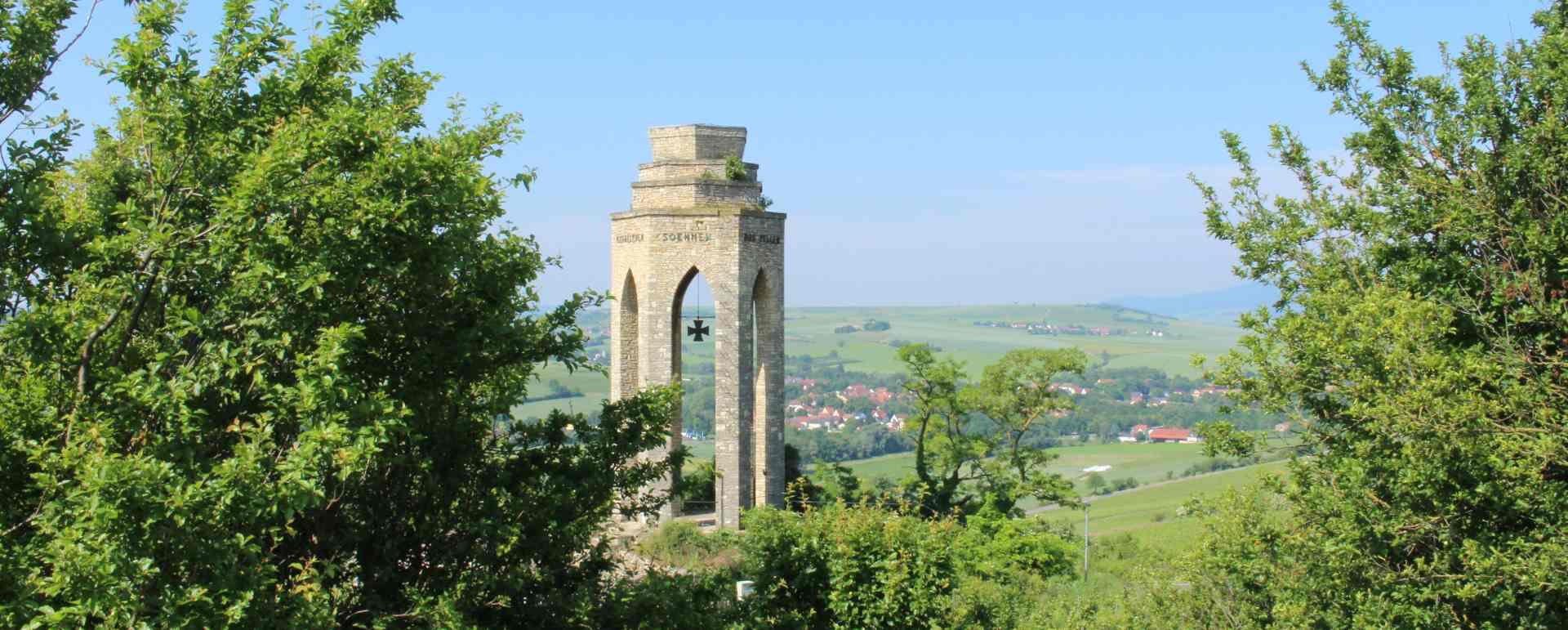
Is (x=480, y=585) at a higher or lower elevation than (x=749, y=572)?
higher

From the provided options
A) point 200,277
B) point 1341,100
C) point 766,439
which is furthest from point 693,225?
point 200,277

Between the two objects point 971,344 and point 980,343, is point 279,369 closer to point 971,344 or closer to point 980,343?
point 971,344

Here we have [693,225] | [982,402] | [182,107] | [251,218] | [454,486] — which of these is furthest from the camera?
[982,402]

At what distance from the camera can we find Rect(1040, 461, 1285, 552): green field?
129 ft

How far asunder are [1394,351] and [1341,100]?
329 centimetres

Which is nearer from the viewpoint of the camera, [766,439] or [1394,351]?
[1394,351]

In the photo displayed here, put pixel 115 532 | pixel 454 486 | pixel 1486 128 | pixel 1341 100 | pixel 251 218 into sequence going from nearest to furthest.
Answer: pixel 115 532, pixel 251 218, pixel 454 486, pixel 1486 128, pixel 1341 100

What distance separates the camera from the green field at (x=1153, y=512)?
129 feet

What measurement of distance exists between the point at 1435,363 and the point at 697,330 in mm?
16162

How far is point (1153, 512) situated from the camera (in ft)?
166

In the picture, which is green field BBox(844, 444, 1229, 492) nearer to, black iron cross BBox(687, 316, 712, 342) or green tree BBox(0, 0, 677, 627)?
black iron cross BBox(687, 316, 712, 342)

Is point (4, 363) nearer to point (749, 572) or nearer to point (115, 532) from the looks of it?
point (115, 532)

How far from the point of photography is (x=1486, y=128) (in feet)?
37.8

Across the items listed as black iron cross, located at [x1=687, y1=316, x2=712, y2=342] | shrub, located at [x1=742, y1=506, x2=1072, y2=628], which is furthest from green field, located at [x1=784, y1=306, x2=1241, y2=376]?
shrub, located at [x1=742, y1=506, x2=1072, y2=628]
